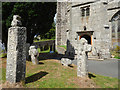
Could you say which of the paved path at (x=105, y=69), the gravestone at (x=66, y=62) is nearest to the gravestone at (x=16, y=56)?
the gravestone at (x=66, y=62)

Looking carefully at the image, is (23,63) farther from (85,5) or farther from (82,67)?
(85,5)

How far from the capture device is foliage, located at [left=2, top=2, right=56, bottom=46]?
902cm

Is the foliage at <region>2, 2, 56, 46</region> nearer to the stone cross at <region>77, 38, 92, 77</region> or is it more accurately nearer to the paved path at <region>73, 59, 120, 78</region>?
the stone cross at <region>77, 38, 92, 77</region>

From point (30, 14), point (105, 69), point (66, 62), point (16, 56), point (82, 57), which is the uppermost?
point (30, 14)

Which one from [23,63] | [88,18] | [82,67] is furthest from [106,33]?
[23,63]

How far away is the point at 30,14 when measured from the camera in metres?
9.23

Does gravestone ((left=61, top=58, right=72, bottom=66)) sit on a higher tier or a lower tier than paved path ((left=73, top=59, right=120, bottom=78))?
higher

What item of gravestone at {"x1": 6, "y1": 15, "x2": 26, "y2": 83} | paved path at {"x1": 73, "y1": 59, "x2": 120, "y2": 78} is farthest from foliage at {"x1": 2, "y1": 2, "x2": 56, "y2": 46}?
paved path at {"x1": 73, "y1": 59, "x2": 120, "y2": 78}

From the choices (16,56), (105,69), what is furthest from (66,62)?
(16,56)

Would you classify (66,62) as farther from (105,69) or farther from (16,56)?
(16,56)

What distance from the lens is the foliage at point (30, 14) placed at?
9.02m

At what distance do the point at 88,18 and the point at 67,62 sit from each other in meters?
8.59

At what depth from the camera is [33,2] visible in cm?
932

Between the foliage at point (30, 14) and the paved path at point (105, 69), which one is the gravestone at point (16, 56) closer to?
the foliage at point (30, 14)
